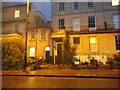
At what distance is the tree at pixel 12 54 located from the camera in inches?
489

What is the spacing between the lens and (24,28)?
19469 millimetres

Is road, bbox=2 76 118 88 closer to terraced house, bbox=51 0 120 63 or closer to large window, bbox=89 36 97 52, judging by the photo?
terraced house, bbox=51 0 120 63

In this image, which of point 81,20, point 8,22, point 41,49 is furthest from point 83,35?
point 8,22

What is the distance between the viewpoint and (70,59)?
44.7 feet

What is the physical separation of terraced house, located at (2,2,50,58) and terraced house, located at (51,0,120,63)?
220cm

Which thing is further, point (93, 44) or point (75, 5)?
point (75, 5)

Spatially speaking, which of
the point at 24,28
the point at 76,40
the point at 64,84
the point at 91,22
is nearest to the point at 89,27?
the point at 91,22

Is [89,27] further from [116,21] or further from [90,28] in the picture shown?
[116,21]

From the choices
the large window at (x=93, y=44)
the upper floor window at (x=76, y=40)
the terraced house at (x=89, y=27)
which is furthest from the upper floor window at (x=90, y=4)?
the upper floor window at (x=76, y=40)

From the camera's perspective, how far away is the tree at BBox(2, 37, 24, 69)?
12.4 meters

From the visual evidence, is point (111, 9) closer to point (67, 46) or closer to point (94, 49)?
point (94, 49)

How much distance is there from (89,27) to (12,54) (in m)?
11.7

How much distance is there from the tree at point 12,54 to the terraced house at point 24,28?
5171 mm

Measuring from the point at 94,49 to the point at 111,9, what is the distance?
6.55 meters
